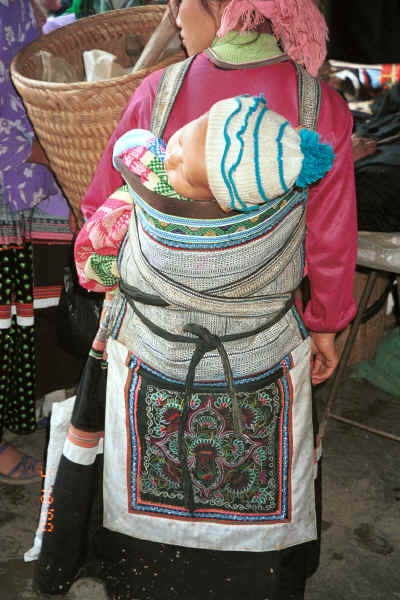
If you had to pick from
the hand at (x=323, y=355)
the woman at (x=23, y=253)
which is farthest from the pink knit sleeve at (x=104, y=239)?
the woman at (x=23, y=253)

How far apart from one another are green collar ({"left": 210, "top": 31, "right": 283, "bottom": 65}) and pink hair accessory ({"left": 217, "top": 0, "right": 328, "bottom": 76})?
0.02 metres

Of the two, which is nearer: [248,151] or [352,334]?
[248,151]

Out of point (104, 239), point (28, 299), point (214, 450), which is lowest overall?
point (28, 299)

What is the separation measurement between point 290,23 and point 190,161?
481mm

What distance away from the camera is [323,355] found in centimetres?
162

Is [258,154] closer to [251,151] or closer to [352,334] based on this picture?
[251,151]

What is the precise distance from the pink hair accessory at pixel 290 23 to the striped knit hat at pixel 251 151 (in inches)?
14.0

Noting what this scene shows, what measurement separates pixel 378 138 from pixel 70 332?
157 cm

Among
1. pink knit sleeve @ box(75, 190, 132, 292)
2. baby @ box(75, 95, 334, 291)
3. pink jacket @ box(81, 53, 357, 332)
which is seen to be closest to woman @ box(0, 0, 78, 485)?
pink jacket @ box(81, 53, 357, 332)

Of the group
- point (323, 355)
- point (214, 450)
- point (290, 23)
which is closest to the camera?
point (290, 23)

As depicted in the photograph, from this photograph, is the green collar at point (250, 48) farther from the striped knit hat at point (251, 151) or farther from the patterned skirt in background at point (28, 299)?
the patterned skirt in background at point (28, 299)

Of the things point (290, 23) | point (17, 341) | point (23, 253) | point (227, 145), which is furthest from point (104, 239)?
point (17, 341)

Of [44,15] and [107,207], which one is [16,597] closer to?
[107,207]

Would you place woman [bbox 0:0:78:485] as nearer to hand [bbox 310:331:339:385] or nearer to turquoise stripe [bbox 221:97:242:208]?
hand [bbox 310:331:339:385]
